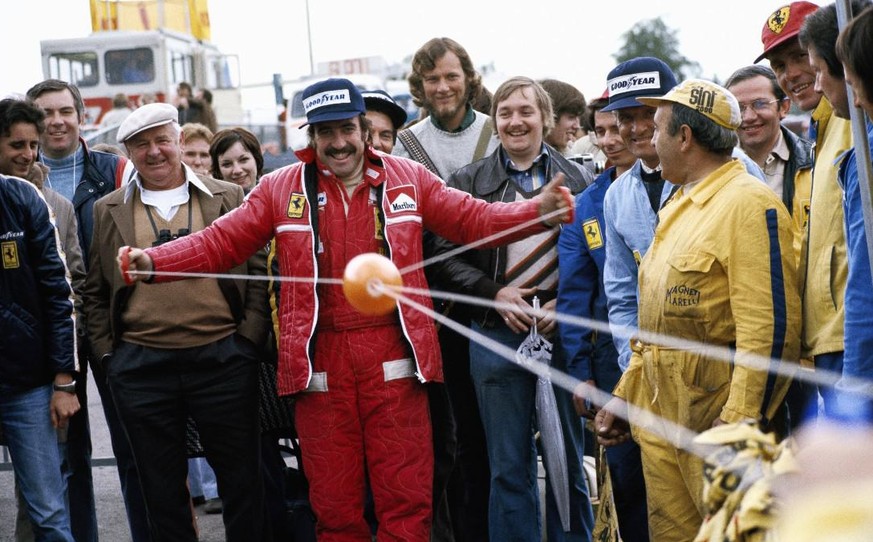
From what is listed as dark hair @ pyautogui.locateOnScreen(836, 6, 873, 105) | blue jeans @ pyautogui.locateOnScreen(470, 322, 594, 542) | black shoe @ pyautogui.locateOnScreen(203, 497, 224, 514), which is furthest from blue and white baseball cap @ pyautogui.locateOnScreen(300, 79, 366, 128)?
black shoe @ pyautogui.locateOnScreen(203, 497, 224, 514)

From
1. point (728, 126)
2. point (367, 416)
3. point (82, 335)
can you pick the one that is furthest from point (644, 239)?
point (82, 335)

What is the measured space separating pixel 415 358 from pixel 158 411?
1317 millimetres

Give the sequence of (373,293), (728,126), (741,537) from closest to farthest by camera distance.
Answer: (741,537)
(373,293)
(728,126)

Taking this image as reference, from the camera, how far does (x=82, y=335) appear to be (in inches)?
229

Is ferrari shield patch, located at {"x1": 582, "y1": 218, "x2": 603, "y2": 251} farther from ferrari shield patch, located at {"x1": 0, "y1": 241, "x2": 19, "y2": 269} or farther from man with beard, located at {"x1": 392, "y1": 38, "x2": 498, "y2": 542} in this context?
ferrari shield patch, located at {"x1": 0, "y1": 241, "x2": 19, "y2": 269}

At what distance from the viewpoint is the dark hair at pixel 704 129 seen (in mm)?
4242

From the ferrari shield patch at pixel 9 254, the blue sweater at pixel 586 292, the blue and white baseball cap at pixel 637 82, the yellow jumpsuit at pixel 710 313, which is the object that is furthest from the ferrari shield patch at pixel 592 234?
the ferrari shield patch at pixel 9 254

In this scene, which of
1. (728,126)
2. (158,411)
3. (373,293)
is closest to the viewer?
(373,293)

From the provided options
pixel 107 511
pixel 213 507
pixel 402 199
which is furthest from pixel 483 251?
pixel 107 511

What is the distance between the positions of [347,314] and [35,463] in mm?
1753

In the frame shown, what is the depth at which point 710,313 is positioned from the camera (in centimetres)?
412

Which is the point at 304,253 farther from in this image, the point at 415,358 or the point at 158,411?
the point at 158,411

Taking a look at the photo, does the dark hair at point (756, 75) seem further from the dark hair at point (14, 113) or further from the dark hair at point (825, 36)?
the dark hair at point (14, 113)

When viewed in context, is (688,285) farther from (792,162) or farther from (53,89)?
(53,89)
